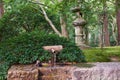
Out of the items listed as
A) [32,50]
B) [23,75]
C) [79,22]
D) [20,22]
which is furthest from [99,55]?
[23,75]

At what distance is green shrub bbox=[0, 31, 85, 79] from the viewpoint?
17.2 ft

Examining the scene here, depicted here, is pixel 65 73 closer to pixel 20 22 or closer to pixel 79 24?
pixel 20 22

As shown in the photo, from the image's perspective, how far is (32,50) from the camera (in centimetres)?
529

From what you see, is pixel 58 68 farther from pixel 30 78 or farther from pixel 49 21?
pixel 49 21

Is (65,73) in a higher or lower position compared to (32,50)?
lower

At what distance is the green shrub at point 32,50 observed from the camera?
17.2 ft

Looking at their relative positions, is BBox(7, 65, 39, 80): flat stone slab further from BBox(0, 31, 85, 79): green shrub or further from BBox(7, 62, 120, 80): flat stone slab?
BBox(0, 31, 85, 79): green shrub

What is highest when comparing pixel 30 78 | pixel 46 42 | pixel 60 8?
pixel 60 8

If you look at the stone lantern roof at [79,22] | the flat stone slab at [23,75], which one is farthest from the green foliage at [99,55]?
the flat stone slab at [23,75]

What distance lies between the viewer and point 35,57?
5.25 metres

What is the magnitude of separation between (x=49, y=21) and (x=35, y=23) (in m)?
1.03

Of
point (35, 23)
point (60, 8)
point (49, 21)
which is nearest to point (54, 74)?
point (60, 8)

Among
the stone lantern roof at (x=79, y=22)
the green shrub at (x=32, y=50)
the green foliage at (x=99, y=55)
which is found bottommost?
the green foliage at (x=99, y=55)

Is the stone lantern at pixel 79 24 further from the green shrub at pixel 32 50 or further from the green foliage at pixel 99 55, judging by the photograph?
the green shrub at pixel 32 50
